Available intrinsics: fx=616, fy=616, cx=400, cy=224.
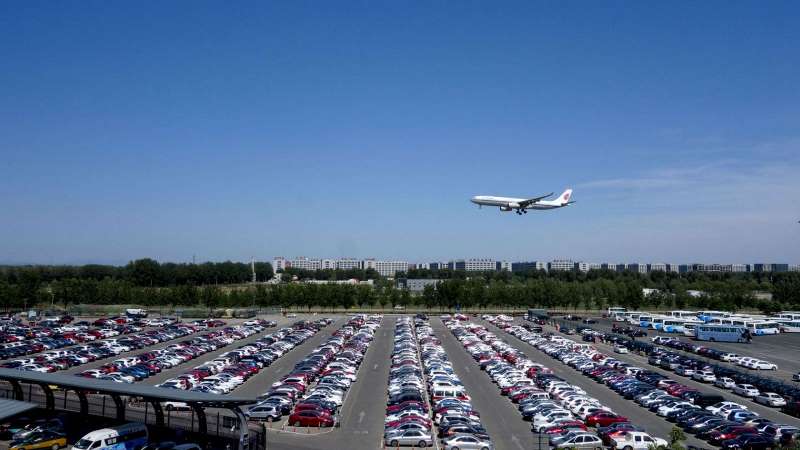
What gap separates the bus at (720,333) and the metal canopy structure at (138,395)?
51.4 meters

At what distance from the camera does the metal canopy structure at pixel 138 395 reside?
14.3 meters

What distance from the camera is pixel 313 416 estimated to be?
23.1m

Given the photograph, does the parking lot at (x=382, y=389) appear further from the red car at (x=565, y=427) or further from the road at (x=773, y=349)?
the road at (x=773, y=349)

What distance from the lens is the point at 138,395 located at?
584 inches

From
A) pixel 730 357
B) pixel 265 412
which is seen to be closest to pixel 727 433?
pixel 265 412

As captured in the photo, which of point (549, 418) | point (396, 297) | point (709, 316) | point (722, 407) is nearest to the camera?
point (549, 418)

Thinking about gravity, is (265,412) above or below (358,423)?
above

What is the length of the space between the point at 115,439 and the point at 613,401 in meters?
21.7

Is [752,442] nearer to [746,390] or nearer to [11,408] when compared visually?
[746,390]

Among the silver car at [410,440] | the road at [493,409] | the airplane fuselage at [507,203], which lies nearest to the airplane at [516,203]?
the airplane fuselage at [507,203]

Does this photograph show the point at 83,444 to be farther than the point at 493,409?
No

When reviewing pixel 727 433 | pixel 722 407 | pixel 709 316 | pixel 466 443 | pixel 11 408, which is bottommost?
pixel 722 407

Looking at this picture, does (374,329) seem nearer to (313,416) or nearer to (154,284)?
(313,416)

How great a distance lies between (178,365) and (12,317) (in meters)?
42.7
